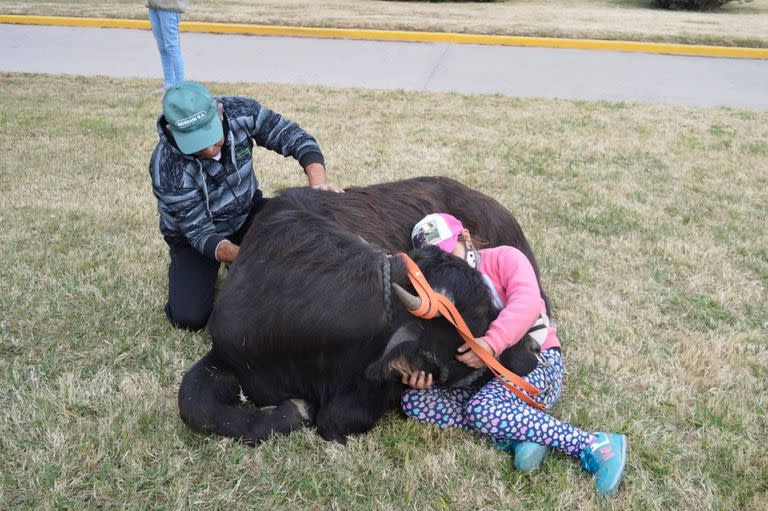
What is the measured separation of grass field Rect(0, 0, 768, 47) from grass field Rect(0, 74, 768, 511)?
24.0ft

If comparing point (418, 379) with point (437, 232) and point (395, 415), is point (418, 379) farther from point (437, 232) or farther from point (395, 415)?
point (437, 232)

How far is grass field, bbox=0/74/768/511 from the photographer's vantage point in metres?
2.97

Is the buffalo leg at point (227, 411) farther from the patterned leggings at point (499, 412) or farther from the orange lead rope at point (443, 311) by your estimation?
the orange lead rope at point (443, 311)

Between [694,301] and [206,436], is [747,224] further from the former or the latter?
[206,436]

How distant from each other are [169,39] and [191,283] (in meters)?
5.97

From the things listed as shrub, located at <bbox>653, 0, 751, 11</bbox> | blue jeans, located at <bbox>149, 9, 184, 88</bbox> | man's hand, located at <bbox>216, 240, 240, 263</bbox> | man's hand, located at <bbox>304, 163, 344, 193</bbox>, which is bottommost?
shrub, located at <bbox>653, 0, 751, 11</bbox>

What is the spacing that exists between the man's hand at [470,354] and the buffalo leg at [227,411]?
757 millimetres

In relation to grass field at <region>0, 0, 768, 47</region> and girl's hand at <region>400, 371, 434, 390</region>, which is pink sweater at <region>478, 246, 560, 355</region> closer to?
girl's hand at <region>400, 371, 434, 390</region>

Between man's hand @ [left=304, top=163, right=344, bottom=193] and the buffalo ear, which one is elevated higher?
the buffalo ear

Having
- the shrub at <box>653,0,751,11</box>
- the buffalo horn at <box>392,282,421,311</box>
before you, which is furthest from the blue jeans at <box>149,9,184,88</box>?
the shrub at <box>653,0,751,11</box>

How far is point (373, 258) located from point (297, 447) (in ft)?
2.91

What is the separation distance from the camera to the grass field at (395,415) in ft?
9.73

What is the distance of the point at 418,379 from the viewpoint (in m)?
3.01

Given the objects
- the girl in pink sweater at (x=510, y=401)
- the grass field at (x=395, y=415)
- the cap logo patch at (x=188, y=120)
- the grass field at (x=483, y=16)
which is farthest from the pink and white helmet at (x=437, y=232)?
the grass field at (x=483, y=16)
